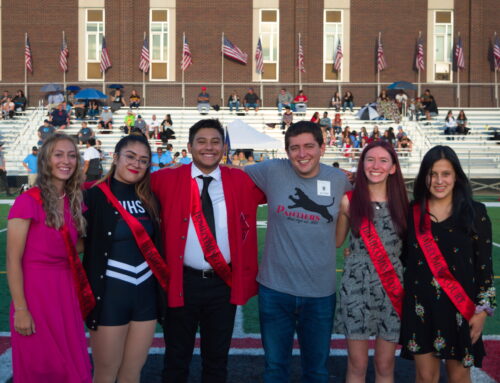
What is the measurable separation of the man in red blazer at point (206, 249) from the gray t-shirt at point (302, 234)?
6.7 inches

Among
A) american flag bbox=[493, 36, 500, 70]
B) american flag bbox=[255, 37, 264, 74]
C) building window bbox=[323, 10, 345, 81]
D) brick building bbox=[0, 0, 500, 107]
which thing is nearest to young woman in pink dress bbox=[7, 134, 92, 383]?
american flag bbox=[255, 37, 264, 74]

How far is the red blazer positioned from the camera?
3.60 m

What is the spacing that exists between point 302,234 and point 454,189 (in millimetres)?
921

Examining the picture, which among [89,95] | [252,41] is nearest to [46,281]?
[89,95]

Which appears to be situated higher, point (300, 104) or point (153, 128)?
point (300, 104)

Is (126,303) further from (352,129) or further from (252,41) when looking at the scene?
(252,41)

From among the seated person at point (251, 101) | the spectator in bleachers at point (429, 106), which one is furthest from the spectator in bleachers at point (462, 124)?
the seated person at point (251, 101)

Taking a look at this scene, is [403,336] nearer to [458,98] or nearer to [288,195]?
[288,195]

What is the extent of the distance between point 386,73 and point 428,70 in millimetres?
2149

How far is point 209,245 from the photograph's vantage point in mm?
3623

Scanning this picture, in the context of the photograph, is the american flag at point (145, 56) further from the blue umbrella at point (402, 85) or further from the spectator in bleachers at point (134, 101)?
the blue umbrella at point (402, 85)

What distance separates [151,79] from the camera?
29469 millimetres

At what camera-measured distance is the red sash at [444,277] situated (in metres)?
3.30

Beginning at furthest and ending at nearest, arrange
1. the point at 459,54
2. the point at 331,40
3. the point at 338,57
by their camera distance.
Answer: the point at 331,40 < the point at 459,54 < the point at 338,57
